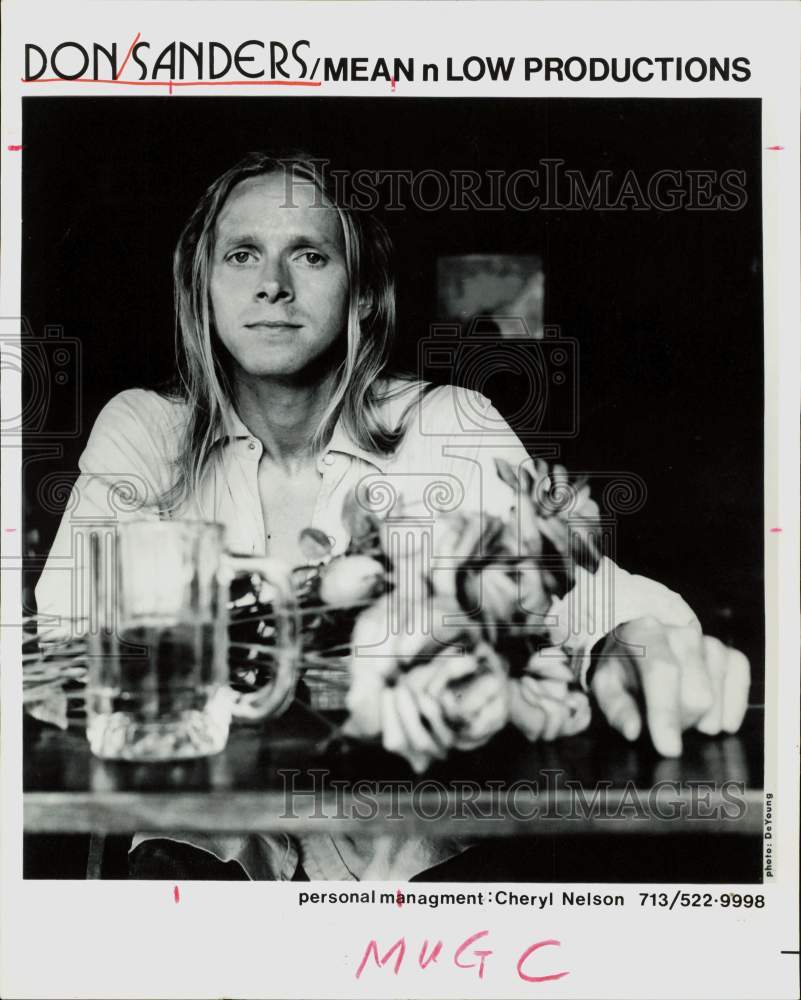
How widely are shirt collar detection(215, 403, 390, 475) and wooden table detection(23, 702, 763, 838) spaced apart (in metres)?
0.38

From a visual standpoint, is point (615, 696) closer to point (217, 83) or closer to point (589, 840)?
point (589, 840)

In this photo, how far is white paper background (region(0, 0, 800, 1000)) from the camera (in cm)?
183

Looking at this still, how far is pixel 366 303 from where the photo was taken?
184 centimetres

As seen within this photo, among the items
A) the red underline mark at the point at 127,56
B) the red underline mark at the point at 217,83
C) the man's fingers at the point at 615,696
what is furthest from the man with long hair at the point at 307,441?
the red underline mark at the point at 127,56

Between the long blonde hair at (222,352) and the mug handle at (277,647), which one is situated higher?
the long blonde hair at (222,352)

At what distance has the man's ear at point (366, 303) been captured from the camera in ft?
6.04

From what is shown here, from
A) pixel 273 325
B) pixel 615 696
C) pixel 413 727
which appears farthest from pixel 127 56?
pixel 615 696

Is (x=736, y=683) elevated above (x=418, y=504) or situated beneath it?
situated beneath

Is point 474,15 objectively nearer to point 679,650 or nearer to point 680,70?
point 680,70

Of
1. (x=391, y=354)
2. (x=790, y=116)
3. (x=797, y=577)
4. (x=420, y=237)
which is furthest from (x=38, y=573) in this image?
(x=790, y=116)

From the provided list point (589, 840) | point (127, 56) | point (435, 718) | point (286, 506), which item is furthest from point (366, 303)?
point (589, 840)

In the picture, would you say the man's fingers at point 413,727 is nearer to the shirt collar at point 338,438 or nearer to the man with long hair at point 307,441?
the man with long hair at point 307,441

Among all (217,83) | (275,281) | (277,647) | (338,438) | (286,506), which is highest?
(217,83)

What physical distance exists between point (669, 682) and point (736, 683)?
0.10 meters
